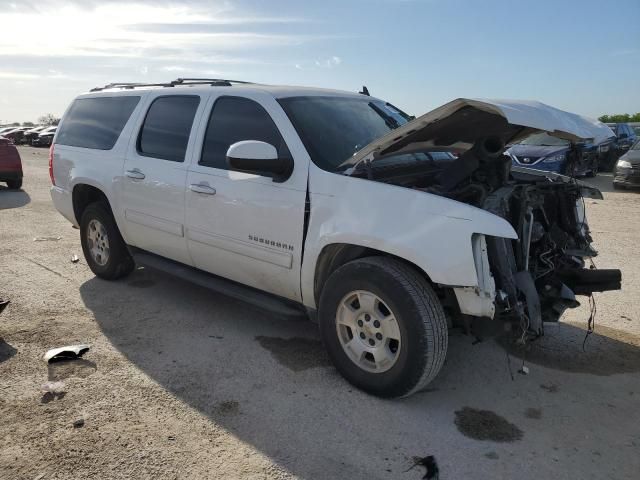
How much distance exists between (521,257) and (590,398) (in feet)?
3.42

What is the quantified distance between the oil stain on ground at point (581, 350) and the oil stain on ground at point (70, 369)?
2.93 meters

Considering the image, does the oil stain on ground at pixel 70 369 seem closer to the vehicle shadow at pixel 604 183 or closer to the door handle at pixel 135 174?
the door handle at pixel 135 174

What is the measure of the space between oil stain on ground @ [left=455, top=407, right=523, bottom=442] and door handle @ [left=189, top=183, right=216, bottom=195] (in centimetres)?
234

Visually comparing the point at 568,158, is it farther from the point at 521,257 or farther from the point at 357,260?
the point at 357,260

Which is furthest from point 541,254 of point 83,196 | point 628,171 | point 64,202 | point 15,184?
point 15,184

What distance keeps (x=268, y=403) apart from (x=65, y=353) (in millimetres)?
A: 1655

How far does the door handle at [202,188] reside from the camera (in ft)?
13.5

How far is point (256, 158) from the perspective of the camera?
3500mm

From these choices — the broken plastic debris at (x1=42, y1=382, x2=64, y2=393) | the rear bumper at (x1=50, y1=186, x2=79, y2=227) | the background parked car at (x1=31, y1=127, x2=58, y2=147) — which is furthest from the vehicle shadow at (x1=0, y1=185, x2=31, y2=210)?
the background parked car at (x1=31, y1=127, x2=58, y2=147)

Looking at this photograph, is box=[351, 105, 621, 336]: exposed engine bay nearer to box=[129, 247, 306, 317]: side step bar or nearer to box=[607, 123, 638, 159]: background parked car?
box=[129, 247, 306, 317]: side step bar

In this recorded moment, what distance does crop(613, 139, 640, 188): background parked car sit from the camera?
13.6 meters

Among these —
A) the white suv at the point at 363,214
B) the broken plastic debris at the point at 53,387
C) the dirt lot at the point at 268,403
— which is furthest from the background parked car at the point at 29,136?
the broken plastic debris at the point at 53,387

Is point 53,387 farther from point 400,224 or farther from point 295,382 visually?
point 400,224

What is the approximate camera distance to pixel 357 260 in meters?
3.40
